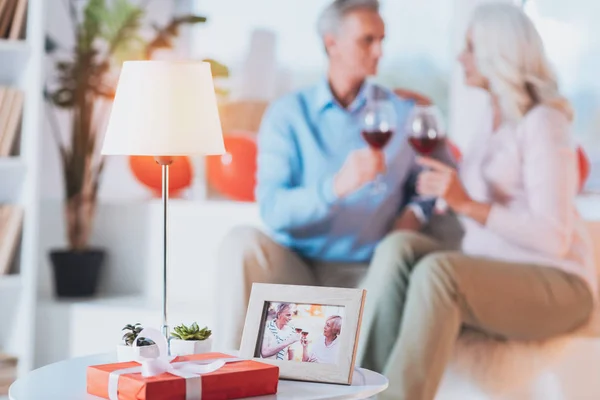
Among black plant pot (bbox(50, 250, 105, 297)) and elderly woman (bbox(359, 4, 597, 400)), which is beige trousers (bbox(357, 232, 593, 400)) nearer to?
elderly woman (bbox(359, 4, 597, 400))

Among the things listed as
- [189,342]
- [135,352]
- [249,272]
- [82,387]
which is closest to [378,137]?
[249,272]

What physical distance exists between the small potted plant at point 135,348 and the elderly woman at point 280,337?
0.22 meters

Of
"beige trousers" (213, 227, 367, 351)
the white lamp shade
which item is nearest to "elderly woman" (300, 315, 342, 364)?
the white lamp shade

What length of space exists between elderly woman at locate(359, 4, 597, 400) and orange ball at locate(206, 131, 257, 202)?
676 millimetres

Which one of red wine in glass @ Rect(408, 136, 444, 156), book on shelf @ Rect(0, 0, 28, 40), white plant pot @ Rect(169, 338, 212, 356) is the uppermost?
book on shelf @ Rect(0, 0, 28, 40)

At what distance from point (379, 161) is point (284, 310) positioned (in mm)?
1464

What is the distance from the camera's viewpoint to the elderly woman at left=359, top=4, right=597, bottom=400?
2.98 meters

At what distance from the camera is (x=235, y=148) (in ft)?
12.2

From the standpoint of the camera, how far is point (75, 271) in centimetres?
394

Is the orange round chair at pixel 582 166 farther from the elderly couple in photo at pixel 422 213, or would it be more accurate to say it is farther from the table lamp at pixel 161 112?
the table lamp at pixel 161 112

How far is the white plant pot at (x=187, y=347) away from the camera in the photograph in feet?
6.86

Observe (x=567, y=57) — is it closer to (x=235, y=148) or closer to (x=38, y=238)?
(x=235, y=148)

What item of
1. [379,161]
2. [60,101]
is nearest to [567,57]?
[379,161]

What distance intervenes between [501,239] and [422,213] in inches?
11.7
